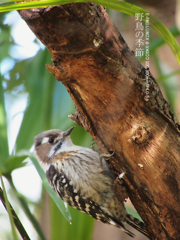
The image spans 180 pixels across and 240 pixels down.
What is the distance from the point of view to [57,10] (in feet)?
3.85

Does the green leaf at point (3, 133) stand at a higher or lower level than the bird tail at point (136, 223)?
higher

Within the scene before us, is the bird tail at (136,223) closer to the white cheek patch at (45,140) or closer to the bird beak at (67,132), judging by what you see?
the bird beak at (67,132)

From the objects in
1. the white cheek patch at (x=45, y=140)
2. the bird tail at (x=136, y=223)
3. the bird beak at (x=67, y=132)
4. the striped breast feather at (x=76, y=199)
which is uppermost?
the white cheek patch at (x=45, y=140)

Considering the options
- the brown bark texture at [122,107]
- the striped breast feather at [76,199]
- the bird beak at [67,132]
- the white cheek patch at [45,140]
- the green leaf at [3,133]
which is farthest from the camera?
the white cheek patch at [45,140]

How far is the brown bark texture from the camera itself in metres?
1.27

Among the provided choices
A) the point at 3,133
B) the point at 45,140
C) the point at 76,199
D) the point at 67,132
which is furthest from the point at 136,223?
the point at 3,133

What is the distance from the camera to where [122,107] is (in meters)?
1.48

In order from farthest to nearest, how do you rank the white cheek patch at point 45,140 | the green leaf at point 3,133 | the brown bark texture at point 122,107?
1. the white cheek patch at point 45,140
2. the green leaf at point 3,133
3. the brown bark texture at point 122,107

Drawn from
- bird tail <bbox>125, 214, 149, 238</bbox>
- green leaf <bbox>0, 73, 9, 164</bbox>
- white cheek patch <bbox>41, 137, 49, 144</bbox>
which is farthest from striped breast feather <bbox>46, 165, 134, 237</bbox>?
green leaf <bbox>0, 73, 9, 164</bbox>

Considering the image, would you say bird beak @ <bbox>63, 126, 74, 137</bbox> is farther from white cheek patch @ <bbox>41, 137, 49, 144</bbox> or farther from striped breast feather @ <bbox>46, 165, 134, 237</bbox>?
striped breast feather @ <bbox>46, 165, 134, 237</bbox>

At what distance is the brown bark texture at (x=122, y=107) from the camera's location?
50.1 inches

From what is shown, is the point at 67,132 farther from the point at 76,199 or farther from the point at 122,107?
the point at 122,107

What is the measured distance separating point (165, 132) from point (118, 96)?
358 millimetres

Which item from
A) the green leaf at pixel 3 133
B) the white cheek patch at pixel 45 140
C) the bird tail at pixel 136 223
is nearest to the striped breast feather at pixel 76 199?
the bird tail at pixel 136 223
